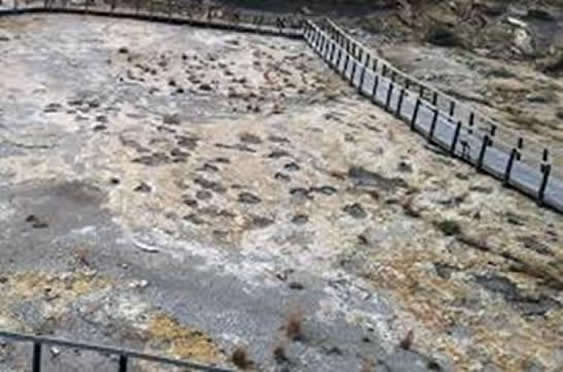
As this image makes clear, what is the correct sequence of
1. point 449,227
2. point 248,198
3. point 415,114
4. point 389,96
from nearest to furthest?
point 449,227 < point 248,198 < point 415,114 < point 389,96

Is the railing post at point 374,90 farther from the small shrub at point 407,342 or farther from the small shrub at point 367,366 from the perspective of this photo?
the small shrub at point 367,366

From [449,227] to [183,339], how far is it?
28.9ft

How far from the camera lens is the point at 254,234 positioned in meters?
21.5

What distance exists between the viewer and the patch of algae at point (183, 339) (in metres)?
16.1

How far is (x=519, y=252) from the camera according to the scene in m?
22.0

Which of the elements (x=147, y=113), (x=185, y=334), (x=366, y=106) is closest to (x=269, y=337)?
(x=185, y=334)

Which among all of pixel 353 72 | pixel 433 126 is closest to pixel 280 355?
pixel 433 126

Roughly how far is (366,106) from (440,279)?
13.8 metres

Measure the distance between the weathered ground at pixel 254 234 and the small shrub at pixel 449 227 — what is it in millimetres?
52

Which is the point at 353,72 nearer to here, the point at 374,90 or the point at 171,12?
the point at 374,90

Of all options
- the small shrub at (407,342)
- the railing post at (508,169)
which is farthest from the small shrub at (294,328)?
the railing post at (508,169)

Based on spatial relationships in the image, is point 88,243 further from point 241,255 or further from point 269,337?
point 269,337

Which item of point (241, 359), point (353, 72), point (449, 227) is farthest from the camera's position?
point (353, 72)

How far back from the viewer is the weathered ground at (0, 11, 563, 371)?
1709 centimetres
